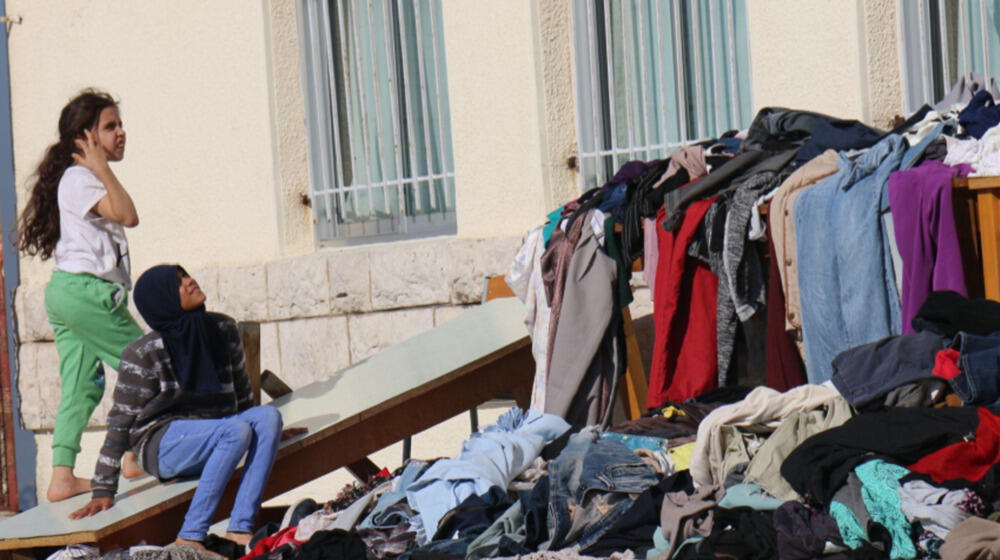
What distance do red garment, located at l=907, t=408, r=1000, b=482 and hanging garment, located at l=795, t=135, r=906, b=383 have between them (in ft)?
3.40

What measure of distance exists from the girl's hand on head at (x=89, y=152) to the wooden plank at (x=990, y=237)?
3913 mm

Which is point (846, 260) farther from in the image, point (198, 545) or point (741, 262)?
point (198, 545)

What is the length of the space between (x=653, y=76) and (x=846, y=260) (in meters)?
2.65

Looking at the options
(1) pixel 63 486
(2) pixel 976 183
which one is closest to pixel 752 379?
(2) pixel 976 183

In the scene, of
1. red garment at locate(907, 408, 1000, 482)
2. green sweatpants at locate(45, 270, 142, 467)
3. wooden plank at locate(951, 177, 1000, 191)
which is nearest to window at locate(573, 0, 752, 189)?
wooden plank at locate(951, 177, 1000, 191)

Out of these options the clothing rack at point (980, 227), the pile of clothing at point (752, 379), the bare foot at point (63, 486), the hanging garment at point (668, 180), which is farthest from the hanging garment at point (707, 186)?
the bare foot at point (63, 486)

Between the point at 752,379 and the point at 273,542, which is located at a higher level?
the point at 752,379

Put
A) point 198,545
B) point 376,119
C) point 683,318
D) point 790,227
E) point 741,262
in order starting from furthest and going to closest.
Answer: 1. point 376,119
2. point 683,318
3. point 741,262
4. point 198,545
5. point 790,227

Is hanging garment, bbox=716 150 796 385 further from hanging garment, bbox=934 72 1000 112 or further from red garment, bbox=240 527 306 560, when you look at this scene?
red garment, bbox=240 527 306 560

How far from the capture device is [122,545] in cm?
547

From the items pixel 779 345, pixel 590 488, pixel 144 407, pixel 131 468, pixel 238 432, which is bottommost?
pixel 131 468

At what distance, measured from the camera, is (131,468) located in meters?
6.30

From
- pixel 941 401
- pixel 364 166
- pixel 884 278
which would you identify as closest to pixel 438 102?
pixel 364 166

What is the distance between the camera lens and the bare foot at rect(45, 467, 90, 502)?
247 inches
